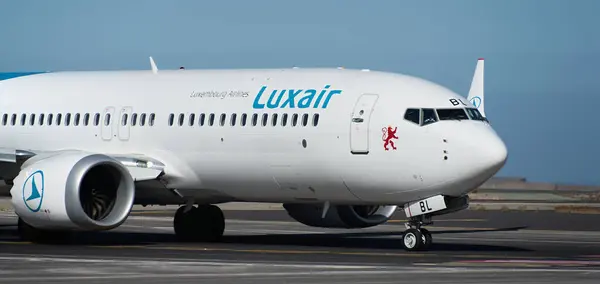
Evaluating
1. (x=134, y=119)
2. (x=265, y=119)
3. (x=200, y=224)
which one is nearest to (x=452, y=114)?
(x=265, y=119)

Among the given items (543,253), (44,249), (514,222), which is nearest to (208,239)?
(44,249)

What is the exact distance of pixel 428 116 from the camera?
3025cm

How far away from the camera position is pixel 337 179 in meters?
30.9

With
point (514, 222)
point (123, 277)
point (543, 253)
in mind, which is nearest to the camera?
point (123, 277)

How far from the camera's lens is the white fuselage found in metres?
30.0

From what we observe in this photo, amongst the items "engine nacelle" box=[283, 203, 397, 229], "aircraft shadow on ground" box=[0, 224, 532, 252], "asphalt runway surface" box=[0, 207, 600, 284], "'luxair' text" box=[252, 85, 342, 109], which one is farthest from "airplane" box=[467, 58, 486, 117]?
"'luxair' text" box=[252, 85, 342, 109]

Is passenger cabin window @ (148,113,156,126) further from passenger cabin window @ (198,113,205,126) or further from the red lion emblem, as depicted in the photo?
the red lion emblem

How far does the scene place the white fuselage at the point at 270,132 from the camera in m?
30.0

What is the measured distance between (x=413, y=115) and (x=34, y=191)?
27.7 feet

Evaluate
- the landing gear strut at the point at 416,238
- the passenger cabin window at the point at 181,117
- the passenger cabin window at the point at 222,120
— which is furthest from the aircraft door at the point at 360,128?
the passenger cabin window at the point at 181,117

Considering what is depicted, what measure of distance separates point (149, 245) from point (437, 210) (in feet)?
22.5

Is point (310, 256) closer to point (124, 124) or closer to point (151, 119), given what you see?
point (151, 119)

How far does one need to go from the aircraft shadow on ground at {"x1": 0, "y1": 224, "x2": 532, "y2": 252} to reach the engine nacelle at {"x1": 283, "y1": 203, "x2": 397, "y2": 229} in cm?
51

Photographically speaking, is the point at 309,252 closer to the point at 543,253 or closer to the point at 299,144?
the point at 299,144
